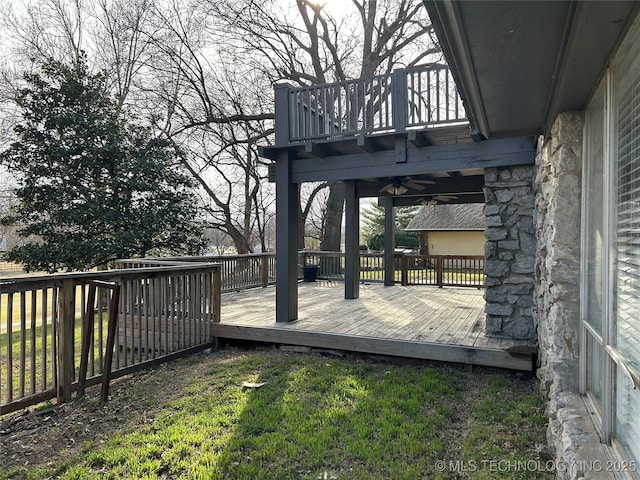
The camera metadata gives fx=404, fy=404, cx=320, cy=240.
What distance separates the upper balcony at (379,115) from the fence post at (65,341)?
3139 mm

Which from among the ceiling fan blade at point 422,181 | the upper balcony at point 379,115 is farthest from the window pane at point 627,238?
the ceiling fan blade at point 422,181

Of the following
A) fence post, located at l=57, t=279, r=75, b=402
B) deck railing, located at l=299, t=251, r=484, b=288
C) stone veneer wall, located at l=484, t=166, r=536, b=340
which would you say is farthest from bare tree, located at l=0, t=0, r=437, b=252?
stone veneer wall, located at l=484, t=166, r=536, b=340

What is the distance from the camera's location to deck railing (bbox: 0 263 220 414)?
3393 mm

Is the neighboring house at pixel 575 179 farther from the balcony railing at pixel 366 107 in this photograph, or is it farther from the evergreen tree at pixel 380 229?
the evergreen tree at pixel 380 229

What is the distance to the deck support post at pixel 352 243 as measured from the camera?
806 centimetres

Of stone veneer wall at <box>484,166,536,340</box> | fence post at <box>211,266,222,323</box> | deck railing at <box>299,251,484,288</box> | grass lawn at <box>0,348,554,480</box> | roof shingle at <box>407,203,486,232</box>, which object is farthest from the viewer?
roof shingle at <box>407,203,486,232</box>

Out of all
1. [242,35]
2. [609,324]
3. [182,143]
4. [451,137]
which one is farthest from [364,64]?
[609,324]

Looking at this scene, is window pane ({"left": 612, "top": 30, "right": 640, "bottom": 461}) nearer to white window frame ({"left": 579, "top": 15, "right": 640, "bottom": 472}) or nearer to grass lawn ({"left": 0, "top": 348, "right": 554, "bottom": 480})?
white window frame ({"left": 579, "top": 15, "right": 640, "bottom": 472})

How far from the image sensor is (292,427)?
10.2ft

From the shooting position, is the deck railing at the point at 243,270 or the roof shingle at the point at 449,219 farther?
the roof shingle at the point at 449,219

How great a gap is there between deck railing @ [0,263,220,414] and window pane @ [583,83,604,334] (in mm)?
3942

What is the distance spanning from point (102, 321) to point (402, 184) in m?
5.27

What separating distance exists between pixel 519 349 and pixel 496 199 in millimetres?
1697

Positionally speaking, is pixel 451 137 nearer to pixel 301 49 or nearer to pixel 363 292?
pixel 363 292
